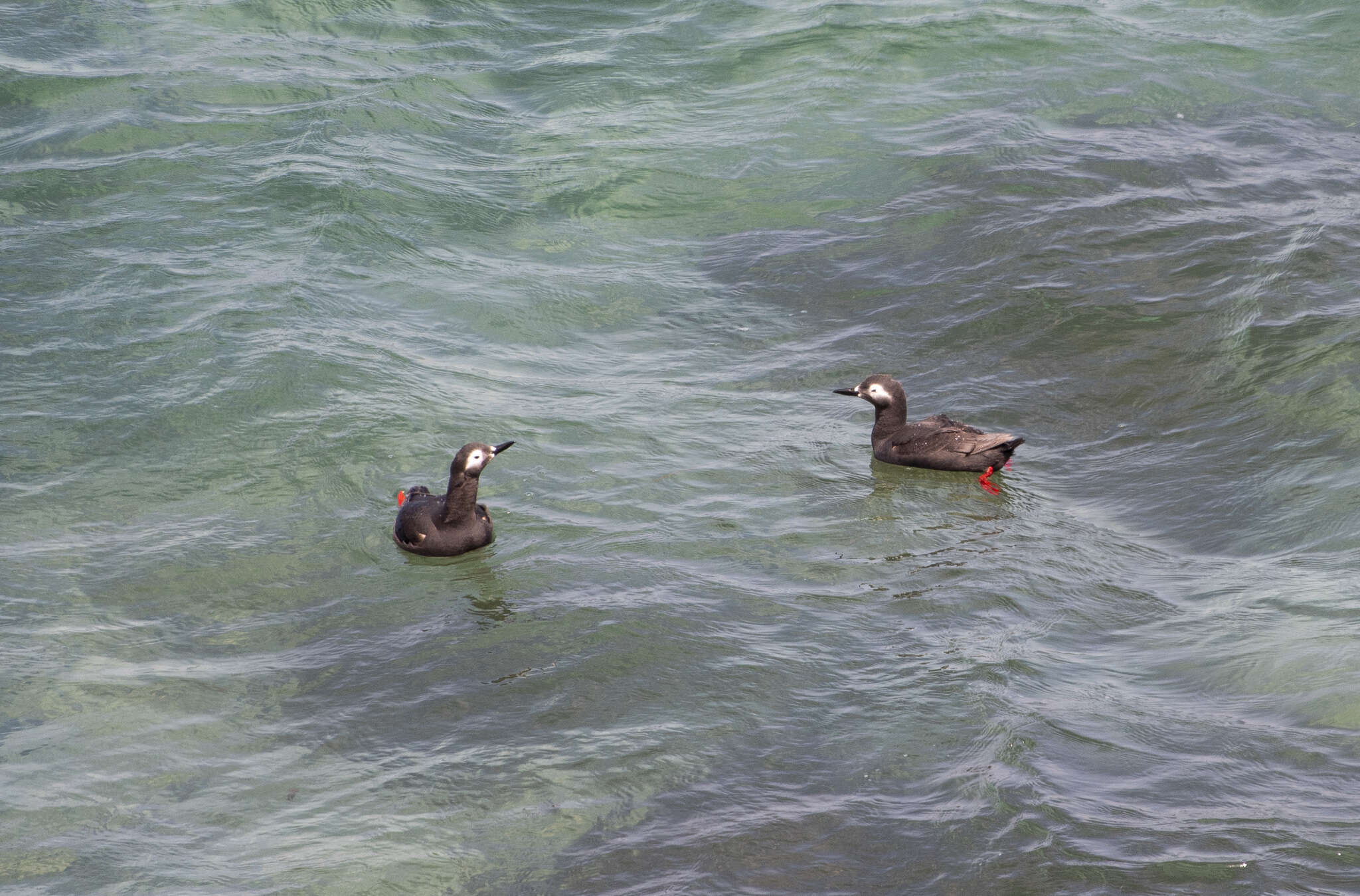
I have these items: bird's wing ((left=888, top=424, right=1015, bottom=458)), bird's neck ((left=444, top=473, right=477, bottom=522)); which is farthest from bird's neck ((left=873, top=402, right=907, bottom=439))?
bird's neck ((left=444, top=473, right=477, bottom=522))

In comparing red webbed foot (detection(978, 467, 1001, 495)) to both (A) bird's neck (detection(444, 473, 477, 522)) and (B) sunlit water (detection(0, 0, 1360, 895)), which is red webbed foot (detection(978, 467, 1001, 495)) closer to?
(B) sunlit water (detection(0, 0, 1360, 895))

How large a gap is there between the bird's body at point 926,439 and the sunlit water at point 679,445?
199 mm

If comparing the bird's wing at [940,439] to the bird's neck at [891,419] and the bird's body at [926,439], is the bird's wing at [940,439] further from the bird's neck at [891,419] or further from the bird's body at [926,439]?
the bird's neck at [891,419]

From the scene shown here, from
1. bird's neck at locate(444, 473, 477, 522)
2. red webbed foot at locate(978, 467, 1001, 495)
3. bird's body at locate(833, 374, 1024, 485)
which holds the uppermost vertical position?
bird's neck at locate(444, 473, 477, 522)

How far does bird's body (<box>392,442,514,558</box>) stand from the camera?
928 cm

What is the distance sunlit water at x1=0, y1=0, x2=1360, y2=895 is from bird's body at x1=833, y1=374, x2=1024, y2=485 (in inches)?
7.8

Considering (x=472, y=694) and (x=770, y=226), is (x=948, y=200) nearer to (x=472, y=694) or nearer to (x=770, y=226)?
(x=770, y=226)

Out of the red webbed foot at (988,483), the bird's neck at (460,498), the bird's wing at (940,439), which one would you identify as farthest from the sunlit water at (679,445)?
the bird's neck at (460,498)

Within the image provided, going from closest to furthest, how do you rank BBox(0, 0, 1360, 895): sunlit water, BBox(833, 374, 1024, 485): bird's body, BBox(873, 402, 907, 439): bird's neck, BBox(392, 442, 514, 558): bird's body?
BBox(0, 0, 1360, 895): sunlit water → BBox(392, 442, 514, 558): bird's body → BBox(833, 374, 1024, 485): bird's body → BBox(873, 402, 907, 439): bird's neck

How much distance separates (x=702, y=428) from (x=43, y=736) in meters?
5.64

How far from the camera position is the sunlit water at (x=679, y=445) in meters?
6.57

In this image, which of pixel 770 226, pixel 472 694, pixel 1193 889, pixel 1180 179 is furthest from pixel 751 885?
pixel 1180 179

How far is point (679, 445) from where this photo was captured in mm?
10977

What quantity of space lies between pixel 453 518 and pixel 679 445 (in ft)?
7.64
